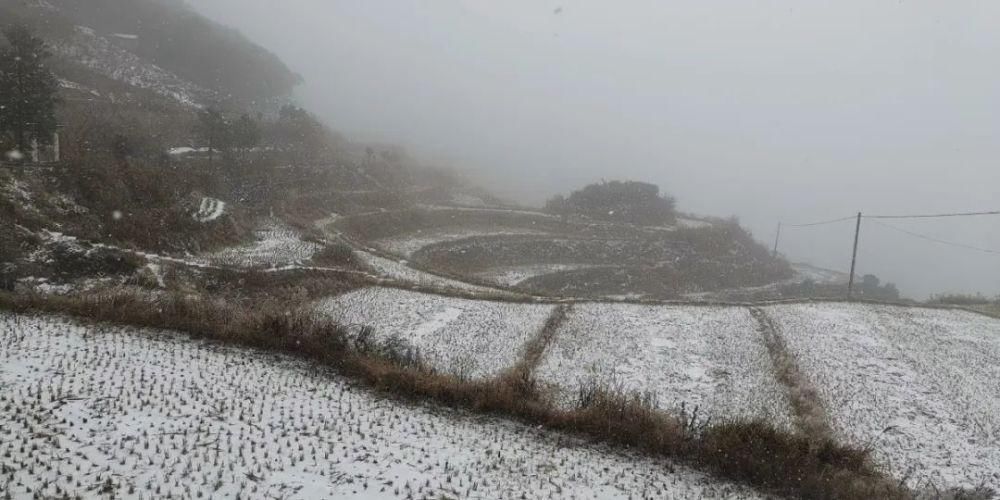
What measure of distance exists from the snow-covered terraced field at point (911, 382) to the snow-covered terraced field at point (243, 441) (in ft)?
26.3

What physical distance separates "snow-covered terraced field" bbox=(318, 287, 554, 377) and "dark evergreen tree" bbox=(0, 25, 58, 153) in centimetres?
1809

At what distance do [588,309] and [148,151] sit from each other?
32.2 m

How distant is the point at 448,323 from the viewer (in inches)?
953

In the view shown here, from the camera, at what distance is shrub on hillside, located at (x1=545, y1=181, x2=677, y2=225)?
6069 cm

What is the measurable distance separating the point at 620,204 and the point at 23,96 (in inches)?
2069

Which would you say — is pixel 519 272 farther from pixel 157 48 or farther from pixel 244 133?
pixel 157 48

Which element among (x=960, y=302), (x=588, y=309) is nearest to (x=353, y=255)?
(x=588, y=309)

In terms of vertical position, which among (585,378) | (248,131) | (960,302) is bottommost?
(585,378)

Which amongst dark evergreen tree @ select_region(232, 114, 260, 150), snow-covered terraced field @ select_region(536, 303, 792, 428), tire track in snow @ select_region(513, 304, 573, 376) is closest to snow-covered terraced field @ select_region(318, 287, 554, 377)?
tire track in snow @ select_region(513, 304, 573, 376)

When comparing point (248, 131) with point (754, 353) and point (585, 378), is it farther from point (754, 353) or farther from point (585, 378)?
point (754, 353)

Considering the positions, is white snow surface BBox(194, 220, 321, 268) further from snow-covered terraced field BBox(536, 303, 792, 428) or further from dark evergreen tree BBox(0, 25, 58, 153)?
snow-covered terraced field BBox(536, 303, 792, 428)

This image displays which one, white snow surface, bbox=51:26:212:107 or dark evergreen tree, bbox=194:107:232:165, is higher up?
white snow surface, bbox=51:26:212:107

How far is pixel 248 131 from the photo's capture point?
44938 mm

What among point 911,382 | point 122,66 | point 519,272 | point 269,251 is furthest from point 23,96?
point 911,382
